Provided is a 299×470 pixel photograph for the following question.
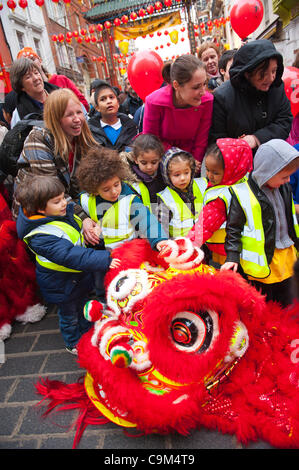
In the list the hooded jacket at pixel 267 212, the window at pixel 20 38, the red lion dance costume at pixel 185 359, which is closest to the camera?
the red lion dance costume at pixel 185 359

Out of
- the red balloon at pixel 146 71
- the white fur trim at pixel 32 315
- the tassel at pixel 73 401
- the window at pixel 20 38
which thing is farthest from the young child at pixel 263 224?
the window at pixel 20 38

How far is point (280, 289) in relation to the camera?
213cm

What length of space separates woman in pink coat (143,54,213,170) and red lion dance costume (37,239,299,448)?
1.22 m

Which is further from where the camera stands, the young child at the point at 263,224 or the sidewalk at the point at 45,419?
the young child at the point at 263,224

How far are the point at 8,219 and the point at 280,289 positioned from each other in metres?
2.45

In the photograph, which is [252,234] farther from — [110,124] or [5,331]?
[5,331]

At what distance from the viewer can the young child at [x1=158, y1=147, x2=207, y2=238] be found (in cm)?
234

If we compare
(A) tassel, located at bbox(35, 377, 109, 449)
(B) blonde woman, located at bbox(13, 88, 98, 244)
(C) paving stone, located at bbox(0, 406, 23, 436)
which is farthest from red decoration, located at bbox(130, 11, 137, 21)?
(C) paving stone, located at bbox(0, 406, 23, 436)

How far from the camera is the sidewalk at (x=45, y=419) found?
59.7 inches

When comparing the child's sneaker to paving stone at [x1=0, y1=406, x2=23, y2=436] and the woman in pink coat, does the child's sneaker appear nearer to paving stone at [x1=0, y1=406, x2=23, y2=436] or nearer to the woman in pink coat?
paving stone at [x1=0, y1=406, x2=23, y2=436]

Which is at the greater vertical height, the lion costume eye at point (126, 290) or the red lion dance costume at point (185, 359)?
the lion costume eye at point (126, 290)

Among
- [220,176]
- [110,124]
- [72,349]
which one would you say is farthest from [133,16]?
[72,349]

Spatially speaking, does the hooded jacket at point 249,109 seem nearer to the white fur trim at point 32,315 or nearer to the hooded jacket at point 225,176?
the hooded jacket at point 225,176

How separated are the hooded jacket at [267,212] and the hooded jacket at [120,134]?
142 cm
